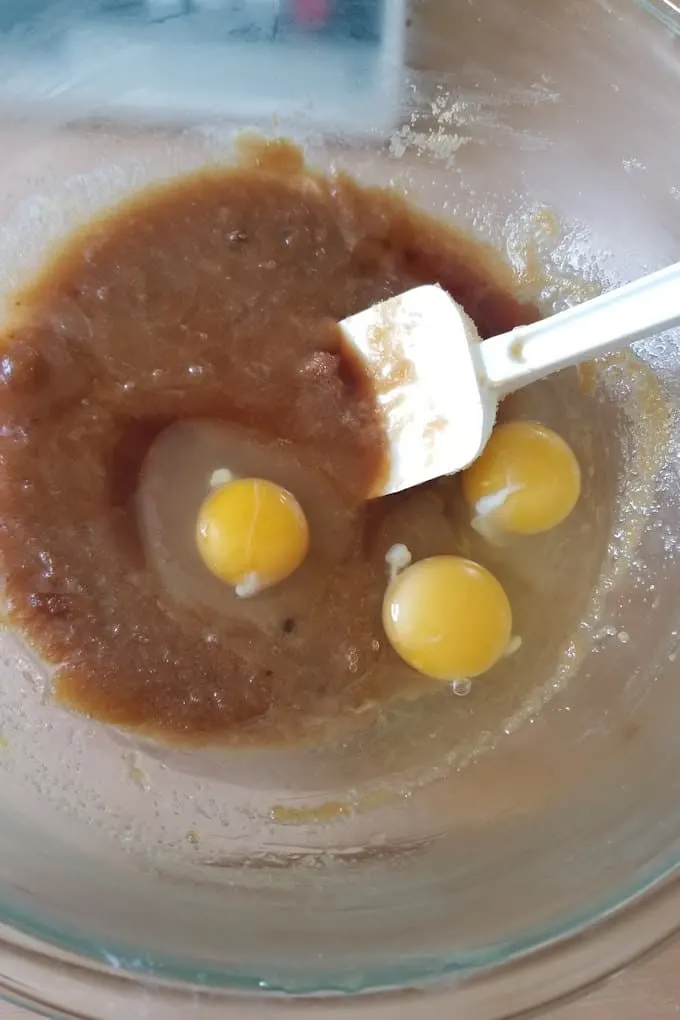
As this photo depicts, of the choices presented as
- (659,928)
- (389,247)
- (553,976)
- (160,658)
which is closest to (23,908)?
(160,658)

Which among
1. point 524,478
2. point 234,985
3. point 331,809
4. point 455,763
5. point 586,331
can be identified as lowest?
point 234,985

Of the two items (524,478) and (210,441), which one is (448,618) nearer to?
(524,478)

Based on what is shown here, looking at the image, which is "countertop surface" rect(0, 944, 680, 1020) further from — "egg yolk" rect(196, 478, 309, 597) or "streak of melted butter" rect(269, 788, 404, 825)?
"egg yolk" rect(196, 478, 309, 597)

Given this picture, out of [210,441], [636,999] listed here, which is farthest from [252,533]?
[636,999]

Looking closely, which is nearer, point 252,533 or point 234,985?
Answer: point 234,985

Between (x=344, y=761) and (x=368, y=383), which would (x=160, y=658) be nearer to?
(x=344, y=761)

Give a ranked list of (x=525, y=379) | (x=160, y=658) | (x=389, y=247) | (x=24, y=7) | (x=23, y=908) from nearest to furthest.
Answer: (x=23, y=908), (x=525, y=379), (x=160, y=658), (x=24, y=7), (x=389, y=247)

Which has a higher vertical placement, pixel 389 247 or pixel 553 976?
pixel 389 247
